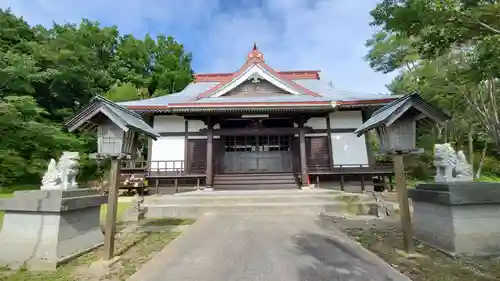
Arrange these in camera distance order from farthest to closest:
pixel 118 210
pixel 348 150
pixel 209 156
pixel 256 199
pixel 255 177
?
pixel 348 150, pixel 255 177, pixel 209 156, pixel 256 199, pixel 118 210

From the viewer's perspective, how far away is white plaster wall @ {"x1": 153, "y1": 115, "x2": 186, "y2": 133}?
12.8m

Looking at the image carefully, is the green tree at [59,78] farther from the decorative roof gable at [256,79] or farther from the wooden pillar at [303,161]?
the wooden pillar at [303,161]

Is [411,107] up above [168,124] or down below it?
below

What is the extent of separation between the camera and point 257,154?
13.0 meters

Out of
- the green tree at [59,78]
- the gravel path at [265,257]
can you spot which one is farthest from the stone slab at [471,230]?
the green tree at [59,78]

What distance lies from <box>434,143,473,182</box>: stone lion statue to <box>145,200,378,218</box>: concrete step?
3.58 meters

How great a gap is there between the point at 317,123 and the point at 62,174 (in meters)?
10.8

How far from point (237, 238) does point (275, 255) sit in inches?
48.8

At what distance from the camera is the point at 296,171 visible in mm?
12383

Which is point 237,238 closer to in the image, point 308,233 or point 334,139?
point 308,233

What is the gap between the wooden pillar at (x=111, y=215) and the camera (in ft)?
13.3

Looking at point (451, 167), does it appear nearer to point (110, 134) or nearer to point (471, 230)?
point (471, 230)

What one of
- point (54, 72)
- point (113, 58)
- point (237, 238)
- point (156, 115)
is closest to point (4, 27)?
point (54, 72)

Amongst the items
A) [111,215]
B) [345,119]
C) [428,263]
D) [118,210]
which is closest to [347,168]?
[345,119]
